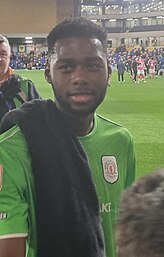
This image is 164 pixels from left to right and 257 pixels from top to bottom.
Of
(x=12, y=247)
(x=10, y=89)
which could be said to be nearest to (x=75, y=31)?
(x=12, y=247)

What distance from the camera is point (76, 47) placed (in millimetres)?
1942

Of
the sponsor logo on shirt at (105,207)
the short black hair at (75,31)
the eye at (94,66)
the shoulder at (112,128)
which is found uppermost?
the short black hair at (75,31)

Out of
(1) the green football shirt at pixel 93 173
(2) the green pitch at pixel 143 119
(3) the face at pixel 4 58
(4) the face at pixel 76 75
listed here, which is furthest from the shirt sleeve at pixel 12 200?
(2) the green pitch at pixel 143 119

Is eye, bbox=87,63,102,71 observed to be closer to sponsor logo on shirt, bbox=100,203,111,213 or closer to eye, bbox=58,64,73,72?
eye, bbox=58,64,73,72

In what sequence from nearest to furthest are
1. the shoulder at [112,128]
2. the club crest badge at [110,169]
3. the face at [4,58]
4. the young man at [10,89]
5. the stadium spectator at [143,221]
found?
the stadium spectator at [143,221] < the club crest badge at [110,169] < the shoulder at [112,128] < the young man at [10,89] < the face at [4,58]

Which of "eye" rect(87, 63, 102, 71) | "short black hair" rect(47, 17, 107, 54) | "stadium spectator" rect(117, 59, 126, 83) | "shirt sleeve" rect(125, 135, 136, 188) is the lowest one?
"stadium spectator" rect(117, 59, 126, 83)

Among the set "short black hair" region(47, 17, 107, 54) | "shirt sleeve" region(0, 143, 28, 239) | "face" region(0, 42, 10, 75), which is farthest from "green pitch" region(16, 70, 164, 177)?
"shirt sleeve" region(0, 143, 28, 239)

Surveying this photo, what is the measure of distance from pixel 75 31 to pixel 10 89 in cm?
207

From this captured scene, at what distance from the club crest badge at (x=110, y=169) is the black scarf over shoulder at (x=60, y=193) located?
0.25m

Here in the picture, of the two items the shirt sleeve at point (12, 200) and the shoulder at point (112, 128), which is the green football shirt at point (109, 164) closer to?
the shoulder at point (112, 128)

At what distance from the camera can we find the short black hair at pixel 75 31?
1974 mm

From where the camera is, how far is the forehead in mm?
1943

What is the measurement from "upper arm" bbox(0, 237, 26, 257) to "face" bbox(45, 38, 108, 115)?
0.53 meters

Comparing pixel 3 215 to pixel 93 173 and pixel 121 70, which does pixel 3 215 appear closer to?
pixel 93 173
